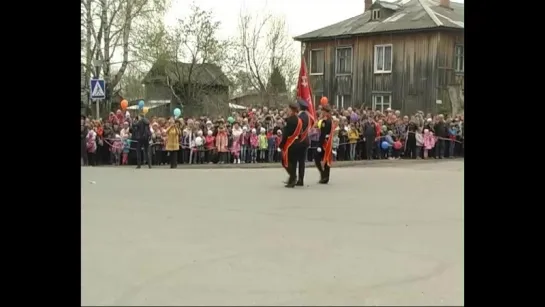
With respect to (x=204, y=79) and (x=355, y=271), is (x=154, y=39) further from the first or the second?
(x=355, y=271)

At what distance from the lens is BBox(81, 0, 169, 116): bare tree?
104 feet

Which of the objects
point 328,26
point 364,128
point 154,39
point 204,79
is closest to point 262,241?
point 364,128

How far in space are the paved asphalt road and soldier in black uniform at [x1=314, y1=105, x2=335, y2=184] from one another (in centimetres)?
129

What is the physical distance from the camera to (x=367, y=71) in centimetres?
4278

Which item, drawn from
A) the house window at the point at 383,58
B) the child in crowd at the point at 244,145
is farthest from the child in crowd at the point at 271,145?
the house window at the point at 383,58

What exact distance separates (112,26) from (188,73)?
634cm

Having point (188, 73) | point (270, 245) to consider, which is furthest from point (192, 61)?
point (270, 245)

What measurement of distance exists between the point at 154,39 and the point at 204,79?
19.2 feet

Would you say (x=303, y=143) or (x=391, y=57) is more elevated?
(x=391, y=57)

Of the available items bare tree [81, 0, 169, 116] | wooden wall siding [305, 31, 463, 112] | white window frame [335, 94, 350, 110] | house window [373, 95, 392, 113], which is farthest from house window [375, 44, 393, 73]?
bare tree [81, 0, 169, 116]

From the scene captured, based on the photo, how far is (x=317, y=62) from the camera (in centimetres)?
4531

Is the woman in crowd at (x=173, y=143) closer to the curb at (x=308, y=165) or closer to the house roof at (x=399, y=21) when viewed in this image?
the curb at (x=308, y=165)

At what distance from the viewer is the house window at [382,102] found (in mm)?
42281

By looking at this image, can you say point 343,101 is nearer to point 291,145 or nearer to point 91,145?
point 91,145
